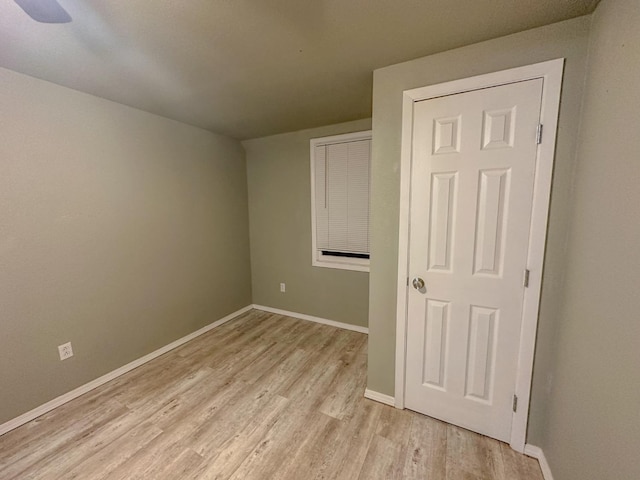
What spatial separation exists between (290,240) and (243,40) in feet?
7.41

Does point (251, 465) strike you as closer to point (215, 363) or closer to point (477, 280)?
point (215, 363)

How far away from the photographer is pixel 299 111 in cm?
242

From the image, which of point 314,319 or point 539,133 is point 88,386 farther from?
point 539,133

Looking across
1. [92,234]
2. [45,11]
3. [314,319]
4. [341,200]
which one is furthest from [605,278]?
[92,234]

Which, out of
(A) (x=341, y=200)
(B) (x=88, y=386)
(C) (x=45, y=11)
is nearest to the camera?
(C) (x=45, y=11)

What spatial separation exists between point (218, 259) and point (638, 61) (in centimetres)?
338

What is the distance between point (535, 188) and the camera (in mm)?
1332

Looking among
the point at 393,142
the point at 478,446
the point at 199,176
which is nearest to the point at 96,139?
the point at 199,176

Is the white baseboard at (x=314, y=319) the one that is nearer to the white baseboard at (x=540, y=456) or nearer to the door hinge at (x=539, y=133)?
the white baseboard at (x=540, y=456)

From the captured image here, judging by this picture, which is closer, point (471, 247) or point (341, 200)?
point (471, 247)

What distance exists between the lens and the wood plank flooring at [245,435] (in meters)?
1.40

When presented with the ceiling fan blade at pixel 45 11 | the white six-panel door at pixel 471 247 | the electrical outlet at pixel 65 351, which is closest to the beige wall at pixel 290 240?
the white six-panel door at pixel 471 247

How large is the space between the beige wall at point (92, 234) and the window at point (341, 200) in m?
1.24

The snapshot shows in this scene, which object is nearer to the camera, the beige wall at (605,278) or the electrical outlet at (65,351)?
the beige wall at (605,278)
